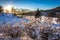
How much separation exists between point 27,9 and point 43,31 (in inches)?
17.2

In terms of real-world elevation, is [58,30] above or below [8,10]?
below

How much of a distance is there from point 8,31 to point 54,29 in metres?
0.68

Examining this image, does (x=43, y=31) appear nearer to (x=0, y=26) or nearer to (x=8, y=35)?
(x=8, y=35)

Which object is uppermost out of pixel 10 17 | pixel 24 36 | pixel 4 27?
pixel 10 17

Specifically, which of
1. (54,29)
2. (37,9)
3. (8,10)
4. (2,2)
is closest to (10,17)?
(8,10)

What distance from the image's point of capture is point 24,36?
1712mm

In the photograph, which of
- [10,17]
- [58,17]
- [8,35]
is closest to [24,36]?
[8,35]

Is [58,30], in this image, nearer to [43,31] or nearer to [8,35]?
[43,31]

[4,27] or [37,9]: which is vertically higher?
[37,9]

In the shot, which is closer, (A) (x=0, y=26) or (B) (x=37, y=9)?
(A) (x=0, y=26)

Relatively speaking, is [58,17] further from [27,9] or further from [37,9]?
[27,9]

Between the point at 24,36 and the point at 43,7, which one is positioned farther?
the point at 43,7

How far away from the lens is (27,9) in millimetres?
1887

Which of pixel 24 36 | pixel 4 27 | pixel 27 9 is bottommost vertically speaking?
pixel 24 36
